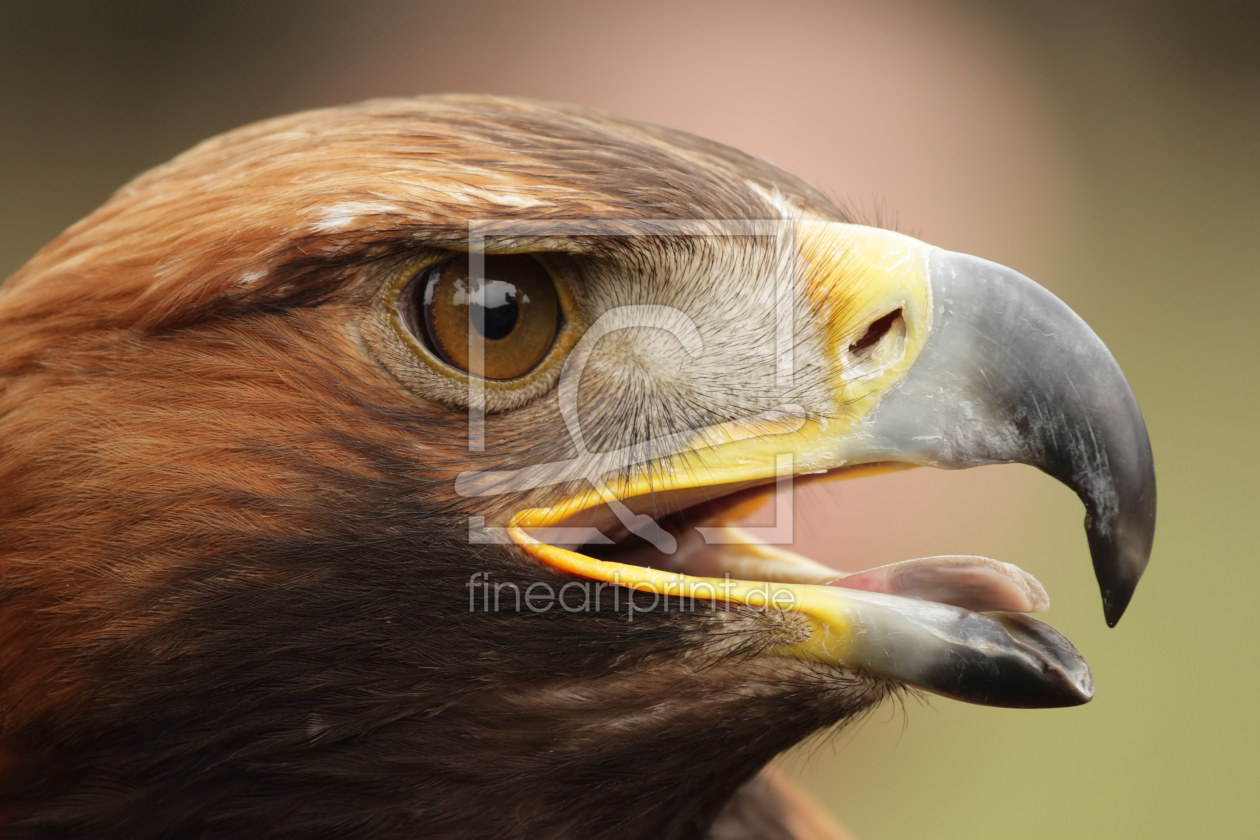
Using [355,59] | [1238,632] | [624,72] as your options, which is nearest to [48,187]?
[355,59]

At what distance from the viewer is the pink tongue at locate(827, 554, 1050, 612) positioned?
1.43 metres

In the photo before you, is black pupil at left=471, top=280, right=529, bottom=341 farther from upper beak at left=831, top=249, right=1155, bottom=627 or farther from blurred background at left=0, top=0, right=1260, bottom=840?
blurred background at left=0, top=0, right=1260, bottom=840

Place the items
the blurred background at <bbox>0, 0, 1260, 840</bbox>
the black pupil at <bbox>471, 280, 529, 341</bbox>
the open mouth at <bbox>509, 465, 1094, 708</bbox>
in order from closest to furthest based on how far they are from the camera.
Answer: the open mouth at <bbox>509, 465, 1094, 708</bbox>, the black pupil at <bbox>471, 280, 529, 341</bbox>, the blurred background at <bbox>0, 0, 1260, 840</bbox>

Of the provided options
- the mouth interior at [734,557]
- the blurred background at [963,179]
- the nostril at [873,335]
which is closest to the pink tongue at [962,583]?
the mouth interior at [734,557]

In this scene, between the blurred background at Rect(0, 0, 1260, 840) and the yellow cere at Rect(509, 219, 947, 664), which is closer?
the yellow cere at Rect(509, 219, 947, 664)

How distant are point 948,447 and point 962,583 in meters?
0.18

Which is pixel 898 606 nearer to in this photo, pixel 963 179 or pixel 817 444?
pixel 817 444

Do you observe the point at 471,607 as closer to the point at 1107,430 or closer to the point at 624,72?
the point at 1107,430

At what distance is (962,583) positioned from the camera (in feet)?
4.75

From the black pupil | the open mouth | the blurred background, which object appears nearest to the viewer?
the open mouth

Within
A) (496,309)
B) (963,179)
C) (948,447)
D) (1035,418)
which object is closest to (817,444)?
(948,447)

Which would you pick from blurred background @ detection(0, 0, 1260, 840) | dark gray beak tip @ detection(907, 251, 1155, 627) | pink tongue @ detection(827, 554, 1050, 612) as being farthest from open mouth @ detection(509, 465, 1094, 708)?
blurred background @ detection(0, 0, 1260, 840)

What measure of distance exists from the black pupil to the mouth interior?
10.0 inches

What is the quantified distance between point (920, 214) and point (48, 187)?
4157 millimetres
